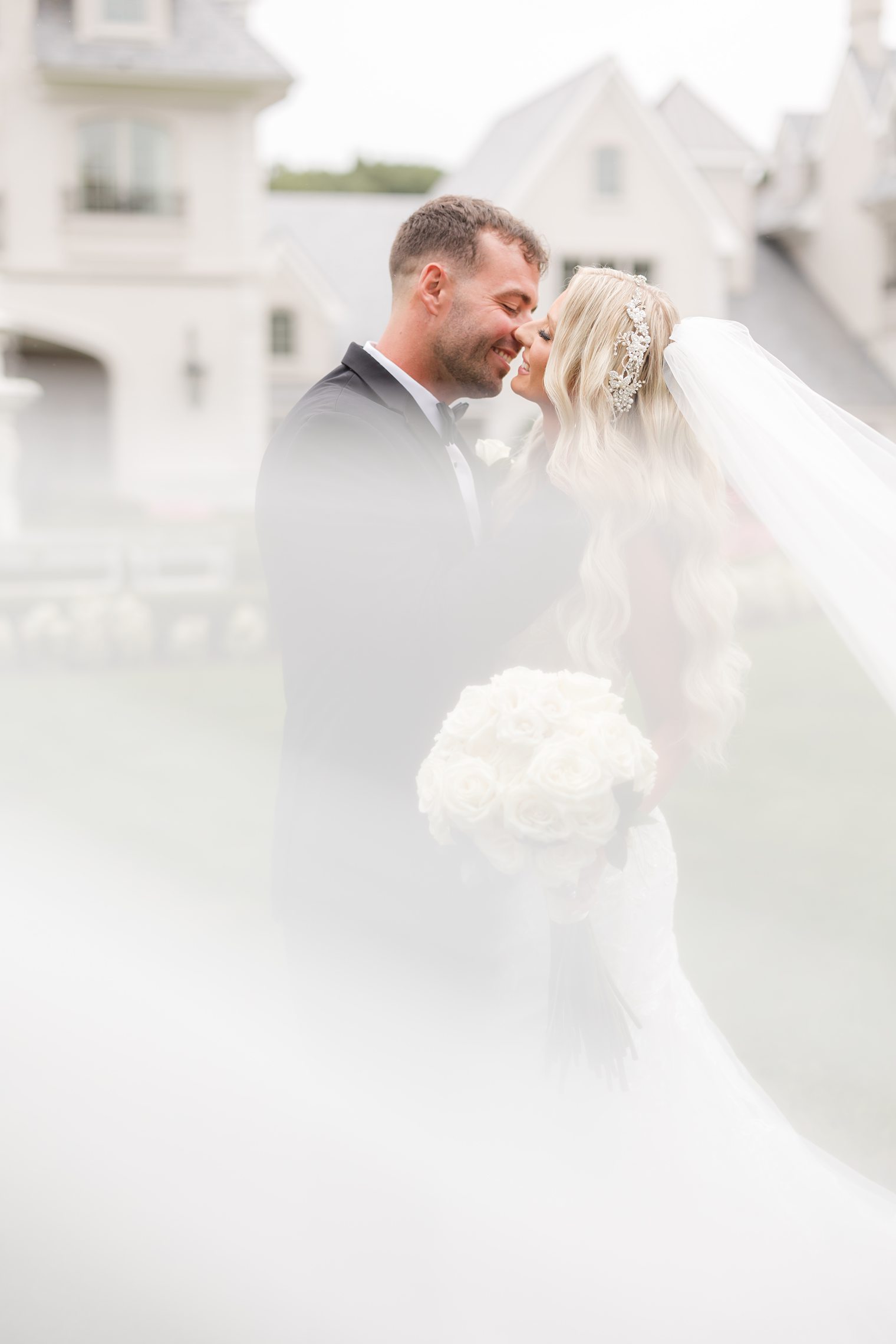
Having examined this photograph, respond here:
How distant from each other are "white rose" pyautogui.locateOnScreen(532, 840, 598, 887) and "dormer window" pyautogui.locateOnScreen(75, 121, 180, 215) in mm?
22163

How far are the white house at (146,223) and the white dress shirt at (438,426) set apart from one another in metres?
18.6

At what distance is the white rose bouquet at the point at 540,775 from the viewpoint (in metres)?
2.64

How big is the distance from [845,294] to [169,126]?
60.2 ft

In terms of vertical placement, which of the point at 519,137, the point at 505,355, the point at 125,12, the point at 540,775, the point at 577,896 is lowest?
the point at 577,896

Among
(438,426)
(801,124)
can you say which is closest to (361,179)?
(801,124)

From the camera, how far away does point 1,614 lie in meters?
14.6

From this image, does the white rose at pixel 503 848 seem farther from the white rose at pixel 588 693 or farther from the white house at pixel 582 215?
the white house at pixel 582 215

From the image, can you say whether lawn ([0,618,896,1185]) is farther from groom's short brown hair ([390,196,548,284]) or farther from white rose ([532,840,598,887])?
groom's short brown hair ([390,196,548,284])

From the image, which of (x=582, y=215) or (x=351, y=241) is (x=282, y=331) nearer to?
(x=351, y=241)

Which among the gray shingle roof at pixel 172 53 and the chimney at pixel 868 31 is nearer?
the gray shingle roof at pixel 172 53

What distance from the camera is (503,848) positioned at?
8.91 ft

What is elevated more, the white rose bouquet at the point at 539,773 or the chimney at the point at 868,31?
the chimney at the point at 868,31

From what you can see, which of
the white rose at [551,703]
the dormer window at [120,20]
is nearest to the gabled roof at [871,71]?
the dormer window at [120,20]

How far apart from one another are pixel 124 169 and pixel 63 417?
16.5ft
